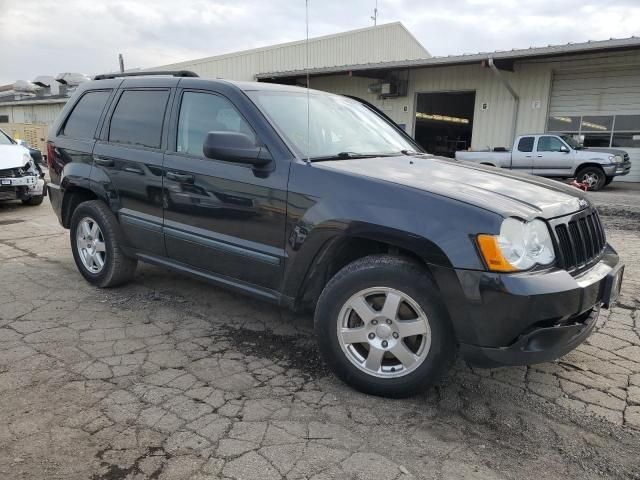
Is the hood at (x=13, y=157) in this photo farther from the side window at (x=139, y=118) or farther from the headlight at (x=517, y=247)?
the headlight at (x=517, y=247)

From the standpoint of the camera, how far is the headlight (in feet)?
8.15

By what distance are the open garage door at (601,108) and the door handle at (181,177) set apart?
55.0ft

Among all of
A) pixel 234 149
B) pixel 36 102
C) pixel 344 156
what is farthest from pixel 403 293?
pixel 36 102

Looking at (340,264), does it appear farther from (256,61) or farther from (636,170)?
(256,61)

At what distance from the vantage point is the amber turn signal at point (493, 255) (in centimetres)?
248

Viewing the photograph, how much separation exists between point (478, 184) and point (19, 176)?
8.66 m

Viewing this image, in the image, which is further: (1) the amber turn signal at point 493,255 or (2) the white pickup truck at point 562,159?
(2) the white pickup truck at point 562,159

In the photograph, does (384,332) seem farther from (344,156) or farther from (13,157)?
(13,157)

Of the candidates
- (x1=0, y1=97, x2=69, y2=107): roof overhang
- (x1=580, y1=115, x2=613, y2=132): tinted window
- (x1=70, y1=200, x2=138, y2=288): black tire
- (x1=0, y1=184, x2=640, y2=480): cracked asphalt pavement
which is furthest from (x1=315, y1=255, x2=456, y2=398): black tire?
(x1=0, y1=97, x2=69, y2=107): roof overhang

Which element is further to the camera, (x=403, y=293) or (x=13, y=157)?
(x=13, y=157)

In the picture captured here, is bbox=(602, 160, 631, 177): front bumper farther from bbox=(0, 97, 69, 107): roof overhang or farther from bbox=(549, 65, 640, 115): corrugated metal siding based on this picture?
bbox=(0, 97, 69, 107): roof overhang

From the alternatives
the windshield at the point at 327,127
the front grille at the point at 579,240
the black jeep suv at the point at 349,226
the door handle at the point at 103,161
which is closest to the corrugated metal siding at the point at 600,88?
the black jeep suv at the point at 349,226

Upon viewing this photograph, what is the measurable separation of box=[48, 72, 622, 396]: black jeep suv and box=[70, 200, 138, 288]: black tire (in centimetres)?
2

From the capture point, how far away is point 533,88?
17594mm
